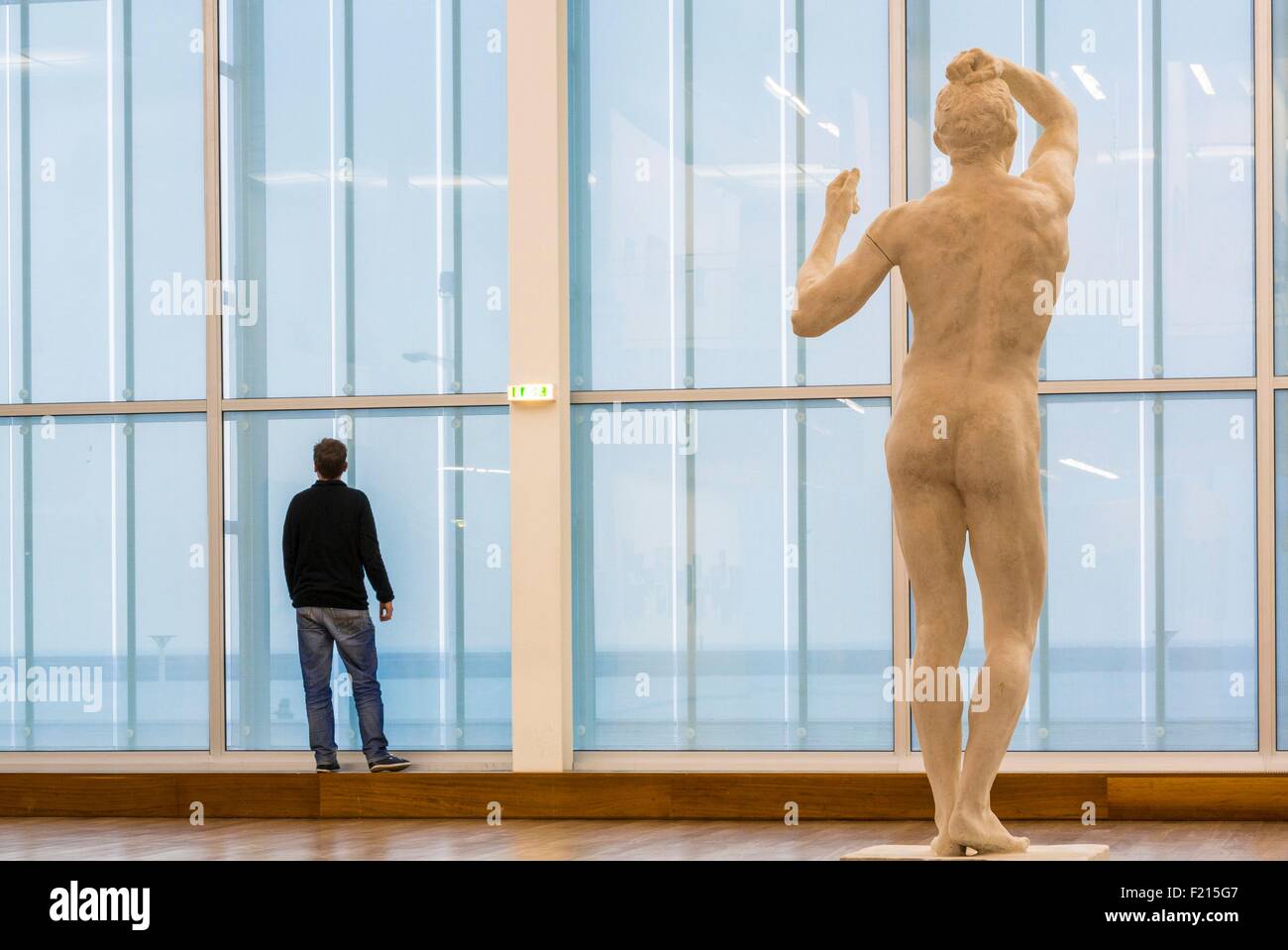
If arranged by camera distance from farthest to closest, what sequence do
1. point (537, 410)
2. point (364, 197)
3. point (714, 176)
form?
point (364, 197) → point (714, 176) → point (537, 410)

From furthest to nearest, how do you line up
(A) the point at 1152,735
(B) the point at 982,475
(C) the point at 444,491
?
(C) the point at 444,491 → (A) the point at 1152,735 → (B) the point at 982,475

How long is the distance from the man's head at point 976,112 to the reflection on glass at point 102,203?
4.63 m

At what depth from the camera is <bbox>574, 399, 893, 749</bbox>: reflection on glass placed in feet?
25.0

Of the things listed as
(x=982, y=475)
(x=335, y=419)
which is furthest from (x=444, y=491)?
(x=982, y=475)

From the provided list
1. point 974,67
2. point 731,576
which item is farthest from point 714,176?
point 974,67

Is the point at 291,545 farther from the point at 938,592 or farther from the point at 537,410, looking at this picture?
the point at 938,592

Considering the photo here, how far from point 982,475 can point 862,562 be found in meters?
3.12

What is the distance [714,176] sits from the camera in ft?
25.6

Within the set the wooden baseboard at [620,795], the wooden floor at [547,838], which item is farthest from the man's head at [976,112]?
the wooden baseboard at [620,795]

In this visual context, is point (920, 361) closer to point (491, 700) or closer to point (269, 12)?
point (491, 700)

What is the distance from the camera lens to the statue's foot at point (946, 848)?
4469 mm

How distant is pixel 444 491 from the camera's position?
7906mm

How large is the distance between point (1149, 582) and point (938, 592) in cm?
323

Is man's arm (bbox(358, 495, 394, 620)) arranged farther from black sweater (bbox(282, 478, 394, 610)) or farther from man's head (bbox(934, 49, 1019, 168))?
man's head (bbox(934, 49, 1019, 168))
